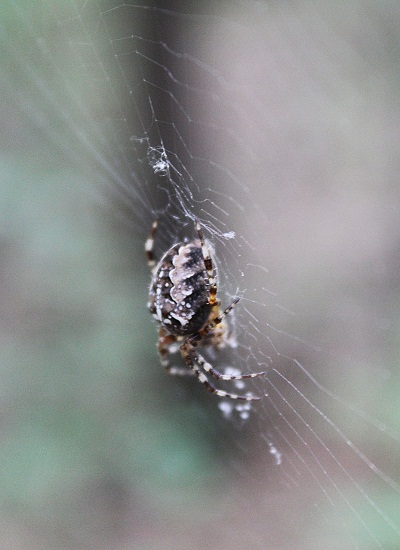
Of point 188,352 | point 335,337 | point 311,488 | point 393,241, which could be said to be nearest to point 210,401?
point 311,488

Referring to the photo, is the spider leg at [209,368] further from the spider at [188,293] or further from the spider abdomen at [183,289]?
the spider abdomen at [183,289]

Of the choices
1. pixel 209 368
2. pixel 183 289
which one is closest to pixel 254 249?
pixel 209 368

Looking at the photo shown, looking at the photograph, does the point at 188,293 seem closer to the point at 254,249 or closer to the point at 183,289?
the point at 183,289

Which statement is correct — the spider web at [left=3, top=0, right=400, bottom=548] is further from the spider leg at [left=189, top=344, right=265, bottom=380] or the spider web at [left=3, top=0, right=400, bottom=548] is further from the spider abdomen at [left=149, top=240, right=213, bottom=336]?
the spider leg at [left=189, top=344, right=265, bottom=380]

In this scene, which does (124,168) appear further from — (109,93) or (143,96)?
(109,93)

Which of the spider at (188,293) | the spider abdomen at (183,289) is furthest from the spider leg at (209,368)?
the spider abdomen at (183,289)

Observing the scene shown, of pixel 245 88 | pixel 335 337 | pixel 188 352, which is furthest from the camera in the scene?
pixel 245 88

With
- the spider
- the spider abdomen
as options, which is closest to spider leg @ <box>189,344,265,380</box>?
the spider
